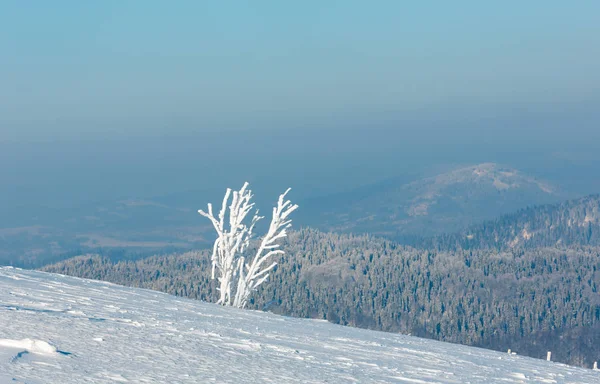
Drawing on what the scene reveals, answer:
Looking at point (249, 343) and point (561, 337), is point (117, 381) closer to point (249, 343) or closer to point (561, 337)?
point (249, 343)

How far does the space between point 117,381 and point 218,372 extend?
2.12 metres

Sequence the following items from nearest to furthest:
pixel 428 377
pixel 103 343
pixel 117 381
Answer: pixel 117 381, pixel 103 343, pixel 428 377

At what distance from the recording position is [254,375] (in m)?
12.7

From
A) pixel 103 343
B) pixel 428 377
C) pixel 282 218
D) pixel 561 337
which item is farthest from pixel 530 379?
pixel 561 337

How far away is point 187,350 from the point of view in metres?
14.0

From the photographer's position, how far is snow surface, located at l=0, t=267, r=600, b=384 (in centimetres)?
1162

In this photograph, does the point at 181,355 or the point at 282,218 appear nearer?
the point at 181,355

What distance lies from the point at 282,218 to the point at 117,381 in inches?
1086

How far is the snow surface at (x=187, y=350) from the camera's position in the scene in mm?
11617

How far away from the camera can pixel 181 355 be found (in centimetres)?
1338

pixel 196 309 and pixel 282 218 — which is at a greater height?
pixel 282 218

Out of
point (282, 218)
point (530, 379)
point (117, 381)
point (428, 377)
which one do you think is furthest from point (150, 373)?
point (282, 218)

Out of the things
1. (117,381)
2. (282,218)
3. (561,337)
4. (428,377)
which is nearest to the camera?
(117,381)

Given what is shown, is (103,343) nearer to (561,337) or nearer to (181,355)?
(181,355)
